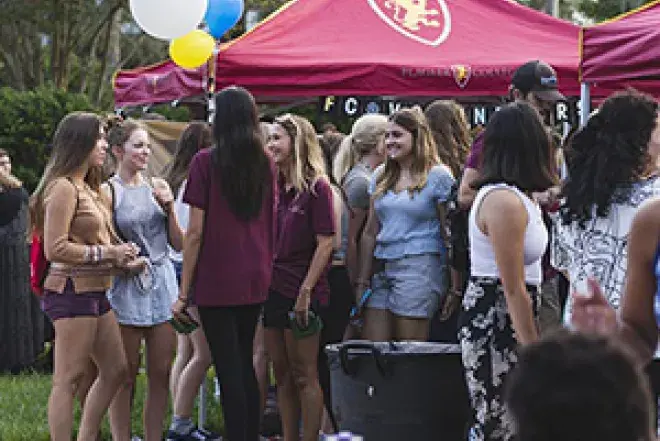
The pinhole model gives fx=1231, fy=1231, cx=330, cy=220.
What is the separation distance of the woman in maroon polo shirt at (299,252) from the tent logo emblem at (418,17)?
284 cm

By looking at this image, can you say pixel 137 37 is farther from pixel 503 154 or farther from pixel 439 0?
pixel 503 154

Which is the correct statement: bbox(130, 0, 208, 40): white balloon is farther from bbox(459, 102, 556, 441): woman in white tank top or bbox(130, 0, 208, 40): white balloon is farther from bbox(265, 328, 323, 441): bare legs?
bbox(459, 102, 556, 441): woman in white tank top

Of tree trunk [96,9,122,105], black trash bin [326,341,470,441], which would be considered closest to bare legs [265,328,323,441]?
black trash bin [326,341,470,441]

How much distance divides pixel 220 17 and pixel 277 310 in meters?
3.16

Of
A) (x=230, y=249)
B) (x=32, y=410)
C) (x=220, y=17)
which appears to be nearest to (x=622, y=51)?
(x=230, y=249)

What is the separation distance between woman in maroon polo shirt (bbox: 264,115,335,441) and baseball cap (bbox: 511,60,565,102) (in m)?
1.28

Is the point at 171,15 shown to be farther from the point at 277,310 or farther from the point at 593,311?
the point at 593,311

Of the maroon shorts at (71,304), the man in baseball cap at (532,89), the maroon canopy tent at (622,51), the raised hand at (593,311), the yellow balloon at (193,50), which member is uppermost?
the yellow balloon at (193,50)

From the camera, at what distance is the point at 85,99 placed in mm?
18500

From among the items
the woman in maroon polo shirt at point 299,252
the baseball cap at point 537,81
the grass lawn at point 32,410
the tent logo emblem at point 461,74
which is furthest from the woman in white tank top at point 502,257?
the tent logo emblem at point 461,74

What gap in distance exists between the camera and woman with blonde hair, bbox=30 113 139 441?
6117 mm

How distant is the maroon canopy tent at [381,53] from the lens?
8.39 m

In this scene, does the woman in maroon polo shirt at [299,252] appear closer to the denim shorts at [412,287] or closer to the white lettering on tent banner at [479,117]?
the denim shorts at [412,287]

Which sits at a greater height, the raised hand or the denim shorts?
the raised hand
